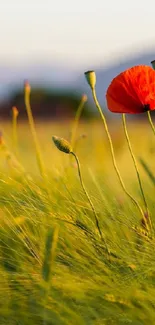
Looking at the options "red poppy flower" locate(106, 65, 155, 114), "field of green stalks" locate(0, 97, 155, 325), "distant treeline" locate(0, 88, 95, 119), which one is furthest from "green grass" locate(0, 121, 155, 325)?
"distant treeline" locate(0, 88, 95, 119)

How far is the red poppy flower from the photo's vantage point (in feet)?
2.76

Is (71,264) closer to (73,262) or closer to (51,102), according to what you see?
(73,262)

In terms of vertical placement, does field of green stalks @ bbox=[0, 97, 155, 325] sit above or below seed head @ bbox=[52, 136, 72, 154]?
below

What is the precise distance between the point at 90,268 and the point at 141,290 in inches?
3.6

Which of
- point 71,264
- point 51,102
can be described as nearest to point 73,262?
point 71,264

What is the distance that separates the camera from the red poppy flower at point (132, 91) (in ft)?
2.76

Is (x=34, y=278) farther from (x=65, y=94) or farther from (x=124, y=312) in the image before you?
(x=65, y=94)

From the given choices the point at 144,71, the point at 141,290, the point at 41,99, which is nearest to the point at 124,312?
the point at 141,290

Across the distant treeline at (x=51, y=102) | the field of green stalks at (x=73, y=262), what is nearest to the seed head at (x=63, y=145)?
the field of green stalks at (x=73, y=262)

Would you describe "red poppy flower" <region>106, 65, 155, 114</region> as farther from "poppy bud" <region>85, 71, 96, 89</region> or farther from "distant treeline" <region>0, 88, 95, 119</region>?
"distant treeline" <region>0, 88, 95, 119</region>

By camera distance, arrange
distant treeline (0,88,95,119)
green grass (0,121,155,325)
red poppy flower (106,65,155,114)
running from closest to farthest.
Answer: green grass (0,121,155,325) → red poppy flower (106,65,155,114) → distant treeline (0,88,95,119)

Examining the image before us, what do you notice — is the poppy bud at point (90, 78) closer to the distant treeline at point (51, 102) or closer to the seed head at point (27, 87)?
the seed head at point (27, 87)

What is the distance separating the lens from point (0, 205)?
2.97ft

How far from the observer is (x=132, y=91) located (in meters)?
0.85
